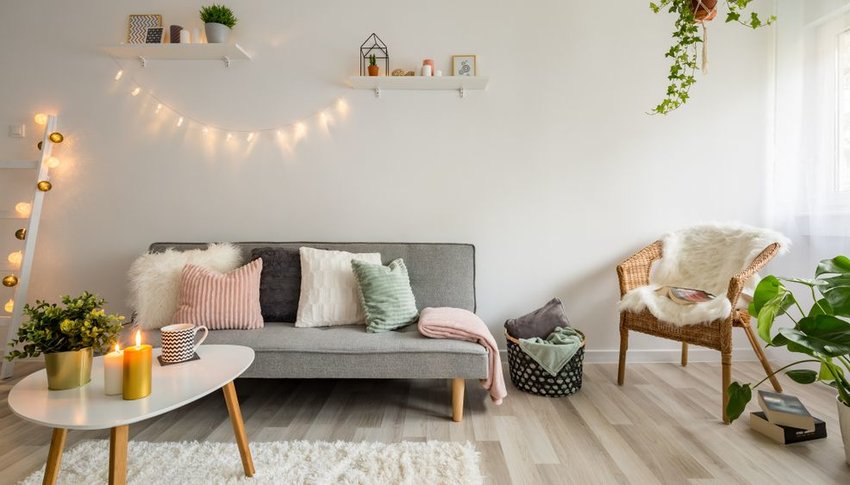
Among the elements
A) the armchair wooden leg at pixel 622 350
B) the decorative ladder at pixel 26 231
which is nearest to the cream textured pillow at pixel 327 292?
the armchair wooden leg at pixel 622 350

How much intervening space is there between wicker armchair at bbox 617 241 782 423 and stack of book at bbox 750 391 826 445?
0.46 feet

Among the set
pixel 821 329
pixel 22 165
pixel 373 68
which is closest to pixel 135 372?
pixel 373 68

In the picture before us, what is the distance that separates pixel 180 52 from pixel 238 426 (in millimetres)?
2382

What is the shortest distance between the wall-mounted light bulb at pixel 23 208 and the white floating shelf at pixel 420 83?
222 cm

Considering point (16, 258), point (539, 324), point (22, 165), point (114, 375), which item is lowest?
point (539, 324)

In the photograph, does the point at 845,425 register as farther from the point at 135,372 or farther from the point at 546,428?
the point at 135,372

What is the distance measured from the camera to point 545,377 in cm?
235

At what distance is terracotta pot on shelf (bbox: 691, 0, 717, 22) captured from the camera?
1.94 metres

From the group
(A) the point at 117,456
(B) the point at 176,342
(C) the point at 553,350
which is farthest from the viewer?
(C) the point at 553,350

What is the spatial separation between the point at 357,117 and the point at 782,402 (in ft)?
8.88

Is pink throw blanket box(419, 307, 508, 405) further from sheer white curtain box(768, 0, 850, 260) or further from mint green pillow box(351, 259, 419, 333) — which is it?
sheer white curtain box(768, 0, 850, 260)

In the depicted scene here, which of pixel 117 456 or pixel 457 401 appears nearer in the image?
pixel 117 456

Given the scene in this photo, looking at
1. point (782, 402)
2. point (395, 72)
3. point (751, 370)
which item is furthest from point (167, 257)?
point (751, 370)

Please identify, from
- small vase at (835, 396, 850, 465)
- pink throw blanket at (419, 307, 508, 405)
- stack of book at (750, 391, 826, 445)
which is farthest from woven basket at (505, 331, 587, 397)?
small vase at (835, 396, 850, 465)
